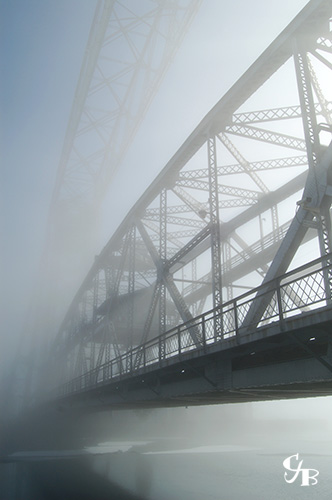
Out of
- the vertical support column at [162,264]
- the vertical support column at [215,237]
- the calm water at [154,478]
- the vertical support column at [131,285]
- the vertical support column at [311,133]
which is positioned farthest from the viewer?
the vertical support column at [131,285]

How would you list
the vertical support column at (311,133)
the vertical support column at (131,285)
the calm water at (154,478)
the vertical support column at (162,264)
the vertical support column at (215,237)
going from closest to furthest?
the vertical support column at (311,133), the vertical support column at (215,237), the vertical support column at (162,264), the calm water at (154,478), the vertical support column at (131,285)

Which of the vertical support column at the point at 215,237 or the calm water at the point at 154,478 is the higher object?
the vertical support column at the point at 215,237

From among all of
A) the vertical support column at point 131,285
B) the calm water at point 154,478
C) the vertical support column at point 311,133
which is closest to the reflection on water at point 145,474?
the calm water at point 154,478

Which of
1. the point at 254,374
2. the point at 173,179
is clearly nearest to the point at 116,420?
the point at 173,179

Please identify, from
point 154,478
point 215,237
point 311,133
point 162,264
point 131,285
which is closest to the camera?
point 311,133

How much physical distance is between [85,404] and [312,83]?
927 inches

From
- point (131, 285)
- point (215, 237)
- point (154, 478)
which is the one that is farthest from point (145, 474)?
point (215, 237)

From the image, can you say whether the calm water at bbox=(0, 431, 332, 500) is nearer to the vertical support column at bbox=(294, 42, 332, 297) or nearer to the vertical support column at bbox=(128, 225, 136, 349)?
the vertical support column at bbox=(128, 225, 136, 349)

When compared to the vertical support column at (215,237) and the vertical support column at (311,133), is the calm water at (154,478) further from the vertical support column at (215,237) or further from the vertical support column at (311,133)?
the vertical support column at (311,133)

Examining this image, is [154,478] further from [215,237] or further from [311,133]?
[311,133]

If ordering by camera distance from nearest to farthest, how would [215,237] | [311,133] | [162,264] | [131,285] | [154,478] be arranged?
[311,133]
[215,237]
[162,264]
[131,285]
[154,478]

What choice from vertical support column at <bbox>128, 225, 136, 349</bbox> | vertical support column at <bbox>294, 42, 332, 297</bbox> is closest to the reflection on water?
vertical support column at <bbox>128, 225, 136, 349</bbox>

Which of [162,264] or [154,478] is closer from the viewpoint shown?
[162,264]

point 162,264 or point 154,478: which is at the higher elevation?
point 162,264
